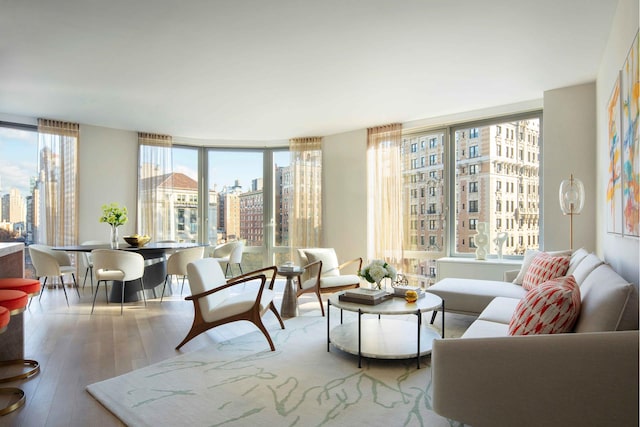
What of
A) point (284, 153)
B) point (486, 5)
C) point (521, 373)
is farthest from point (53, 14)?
point (284, 153)

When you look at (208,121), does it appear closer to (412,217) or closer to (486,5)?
(412,217)

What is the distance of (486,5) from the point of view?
275cm

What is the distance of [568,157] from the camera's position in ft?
14.7

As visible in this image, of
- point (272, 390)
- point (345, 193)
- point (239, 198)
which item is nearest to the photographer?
point (272, 390)

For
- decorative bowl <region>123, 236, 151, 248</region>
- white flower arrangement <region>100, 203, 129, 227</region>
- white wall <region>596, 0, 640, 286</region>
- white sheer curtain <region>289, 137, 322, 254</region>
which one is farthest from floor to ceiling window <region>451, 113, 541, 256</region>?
white flower arrangement <region>100, 203, 129, 227</region>

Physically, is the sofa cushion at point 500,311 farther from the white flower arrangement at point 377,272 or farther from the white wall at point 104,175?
the white wall at point 104,175

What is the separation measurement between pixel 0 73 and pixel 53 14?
68.3 inches

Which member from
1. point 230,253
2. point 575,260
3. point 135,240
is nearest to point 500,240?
point 575,260

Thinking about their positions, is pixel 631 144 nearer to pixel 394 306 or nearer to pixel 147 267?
pixel 394 306

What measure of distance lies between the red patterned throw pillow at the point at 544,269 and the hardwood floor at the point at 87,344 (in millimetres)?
2495

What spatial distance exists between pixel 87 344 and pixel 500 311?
3.59 meters

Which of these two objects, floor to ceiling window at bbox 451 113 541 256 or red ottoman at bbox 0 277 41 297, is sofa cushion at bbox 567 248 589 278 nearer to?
floor to ceiling window at bbox 451 113 541 256

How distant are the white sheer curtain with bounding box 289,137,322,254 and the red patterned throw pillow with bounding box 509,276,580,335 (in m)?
5.08

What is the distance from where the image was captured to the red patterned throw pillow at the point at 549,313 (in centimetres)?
191
